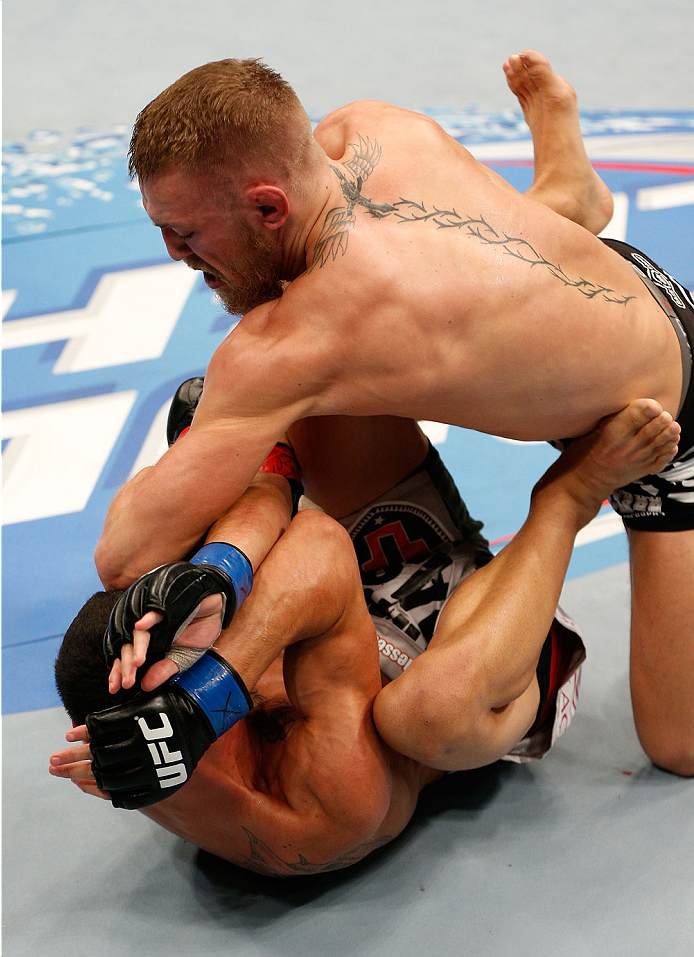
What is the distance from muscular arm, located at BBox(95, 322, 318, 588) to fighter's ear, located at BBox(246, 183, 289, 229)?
0.65 feet

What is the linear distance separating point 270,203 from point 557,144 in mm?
931

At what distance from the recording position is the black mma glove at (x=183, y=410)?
209cm

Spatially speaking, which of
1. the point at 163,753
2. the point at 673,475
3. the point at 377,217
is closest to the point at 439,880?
the point at 163,753

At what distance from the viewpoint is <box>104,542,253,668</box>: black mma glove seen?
140 centimetres

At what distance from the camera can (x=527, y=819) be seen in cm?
198

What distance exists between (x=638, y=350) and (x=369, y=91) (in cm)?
455

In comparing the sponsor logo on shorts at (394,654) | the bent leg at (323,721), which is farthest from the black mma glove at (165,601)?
the sponsor logo on shorts at (394,654)

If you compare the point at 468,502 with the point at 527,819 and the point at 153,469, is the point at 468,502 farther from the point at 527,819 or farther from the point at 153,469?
the point at 153,469

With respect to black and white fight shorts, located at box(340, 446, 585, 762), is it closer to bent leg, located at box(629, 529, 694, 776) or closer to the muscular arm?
bent leg, located at box(629, 529, 694, 776)

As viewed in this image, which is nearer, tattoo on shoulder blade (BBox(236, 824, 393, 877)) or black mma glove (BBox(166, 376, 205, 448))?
tattoo on shoulder blade (BBox(236, 824, 393, 877))

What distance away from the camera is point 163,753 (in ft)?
4.76

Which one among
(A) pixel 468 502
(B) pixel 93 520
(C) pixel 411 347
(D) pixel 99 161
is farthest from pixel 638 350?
(D) pixel 99 161

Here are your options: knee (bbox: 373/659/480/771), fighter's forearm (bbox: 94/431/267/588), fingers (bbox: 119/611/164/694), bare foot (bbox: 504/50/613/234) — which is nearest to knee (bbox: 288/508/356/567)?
fighter's forearm (bbox: 94/431/267/588)

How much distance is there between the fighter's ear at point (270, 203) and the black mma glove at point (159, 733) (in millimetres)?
742
